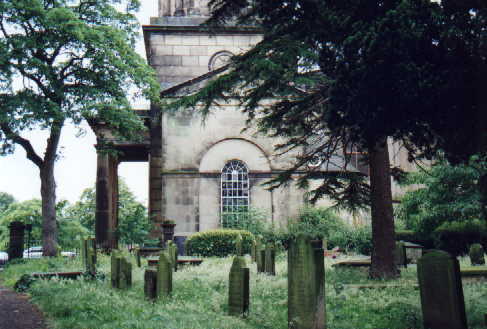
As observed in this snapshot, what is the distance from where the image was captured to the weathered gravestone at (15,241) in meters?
21.3

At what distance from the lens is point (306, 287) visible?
612 centimetres

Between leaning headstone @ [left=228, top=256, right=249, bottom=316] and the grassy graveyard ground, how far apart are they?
0.54ft

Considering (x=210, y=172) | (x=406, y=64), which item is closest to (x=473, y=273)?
(x=406, y=64)

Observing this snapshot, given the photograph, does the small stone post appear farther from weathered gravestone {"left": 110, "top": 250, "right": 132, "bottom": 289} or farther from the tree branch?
the tree branch

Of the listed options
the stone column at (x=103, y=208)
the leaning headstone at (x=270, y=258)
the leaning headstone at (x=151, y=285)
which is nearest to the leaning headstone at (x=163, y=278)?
the leaning headstone at (x=151, y=285)

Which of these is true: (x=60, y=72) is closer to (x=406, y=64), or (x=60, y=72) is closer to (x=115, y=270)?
(x=115, y=270)

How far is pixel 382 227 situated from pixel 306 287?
19.6 ft

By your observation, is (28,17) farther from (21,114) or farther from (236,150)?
(236,150)

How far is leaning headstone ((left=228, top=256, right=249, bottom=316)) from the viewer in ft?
24.3

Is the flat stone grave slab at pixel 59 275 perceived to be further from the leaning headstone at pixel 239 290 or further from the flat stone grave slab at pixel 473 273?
the flat stone grave slab at pixel 473 273

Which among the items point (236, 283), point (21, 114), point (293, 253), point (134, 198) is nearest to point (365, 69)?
point (293, 253)

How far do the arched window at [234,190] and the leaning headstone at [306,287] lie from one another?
57.5 ft

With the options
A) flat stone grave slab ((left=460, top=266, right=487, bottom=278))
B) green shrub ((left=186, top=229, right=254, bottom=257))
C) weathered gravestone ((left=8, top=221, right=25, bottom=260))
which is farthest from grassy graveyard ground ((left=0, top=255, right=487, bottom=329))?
weathered gravestone ((left=8, top=221, right=25, bottom=260))

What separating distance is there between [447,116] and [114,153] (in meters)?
17.7
